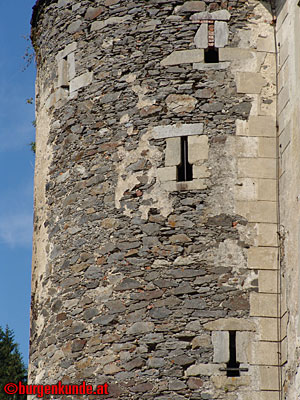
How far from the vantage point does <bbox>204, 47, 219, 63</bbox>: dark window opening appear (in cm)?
1337

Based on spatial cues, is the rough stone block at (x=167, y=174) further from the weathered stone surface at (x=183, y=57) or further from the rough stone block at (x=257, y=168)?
the weathered stone surface at (x=183, y=57)

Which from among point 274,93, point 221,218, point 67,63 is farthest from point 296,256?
point 67,63

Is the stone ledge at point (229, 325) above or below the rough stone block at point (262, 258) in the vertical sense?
below

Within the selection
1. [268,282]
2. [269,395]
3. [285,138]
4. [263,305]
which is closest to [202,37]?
[285,138]

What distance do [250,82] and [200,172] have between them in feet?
3.76

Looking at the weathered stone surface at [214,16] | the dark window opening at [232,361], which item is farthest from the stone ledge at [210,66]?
the dark window opening at [232,361]

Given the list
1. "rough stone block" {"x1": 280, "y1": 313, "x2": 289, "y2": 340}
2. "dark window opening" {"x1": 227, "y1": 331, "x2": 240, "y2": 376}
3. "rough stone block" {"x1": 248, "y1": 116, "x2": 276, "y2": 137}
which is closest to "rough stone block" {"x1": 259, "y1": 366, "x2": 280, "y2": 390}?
"dark window opening" {"x1": 227, "y1": 331, "x2": 240, "y2": 376}

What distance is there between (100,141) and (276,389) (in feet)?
10.9

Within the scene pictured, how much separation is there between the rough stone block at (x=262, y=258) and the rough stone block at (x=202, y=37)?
7.57ft

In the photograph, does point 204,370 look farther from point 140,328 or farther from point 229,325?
point 140,328

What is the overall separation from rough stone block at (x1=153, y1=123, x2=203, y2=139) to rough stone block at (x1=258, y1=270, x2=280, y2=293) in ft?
5.41

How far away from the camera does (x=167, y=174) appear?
13.0 meters

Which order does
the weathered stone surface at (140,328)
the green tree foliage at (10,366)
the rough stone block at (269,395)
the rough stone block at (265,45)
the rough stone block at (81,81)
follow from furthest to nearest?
the green tree foliage at (10,366) → the rough stone block at (81,81) → the rough stone block at (265,45) → the weathered stone surface at (140,328) → the rough stone block at (269,395)

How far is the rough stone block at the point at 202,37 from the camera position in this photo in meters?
13.4
